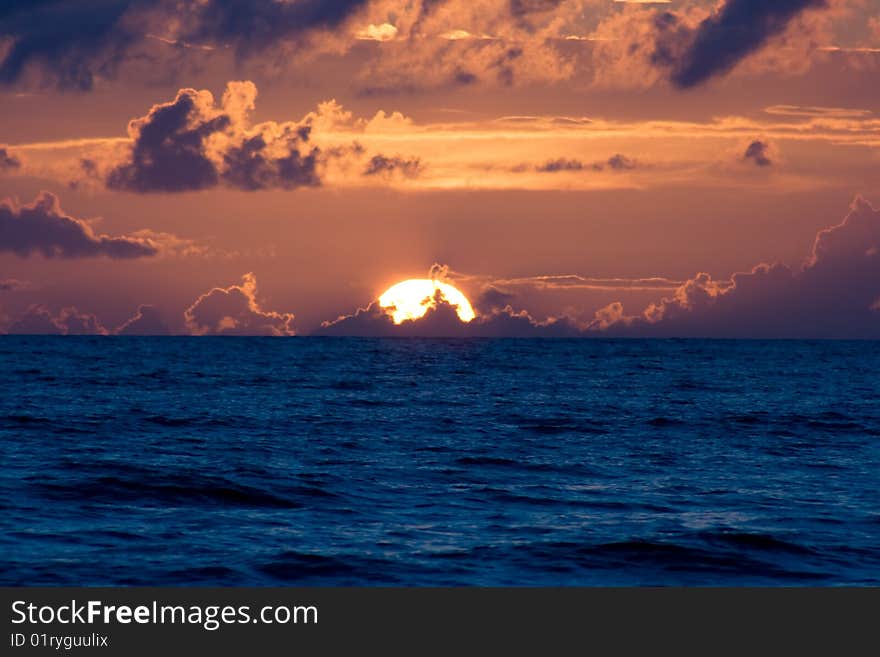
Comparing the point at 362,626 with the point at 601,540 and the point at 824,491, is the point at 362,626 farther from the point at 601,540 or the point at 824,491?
the point at 824,491

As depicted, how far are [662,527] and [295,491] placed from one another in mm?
10563

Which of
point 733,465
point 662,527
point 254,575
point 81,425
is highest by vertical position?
point 81,425

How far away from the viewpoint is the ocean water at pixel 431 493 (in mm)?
20328

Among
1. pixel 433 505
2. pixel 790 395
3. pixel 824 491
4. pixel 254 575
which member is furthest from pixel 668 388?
pixel 254 575

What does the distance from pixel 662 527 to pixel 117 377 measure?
242 feet

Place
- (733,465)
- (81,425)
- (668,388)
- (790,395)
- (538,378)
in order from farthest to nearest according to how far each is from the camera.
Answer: (538,378), (668,388), (790,395), (81,425), (733,465)

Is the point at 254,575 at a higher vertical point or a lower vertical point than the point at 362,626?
higher

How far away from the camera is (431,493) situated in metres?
29.3

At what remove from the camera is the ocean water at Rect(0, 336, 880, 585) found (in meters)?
20.3

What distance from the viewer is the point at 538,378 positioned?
10281 cm

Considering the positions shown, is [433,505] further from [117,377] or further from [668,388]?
[117,377]

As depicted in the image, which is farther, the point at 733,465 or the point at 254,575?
the point at 733,465

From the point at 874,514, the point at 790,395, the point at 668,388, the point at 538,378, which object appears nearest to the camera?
the point at 874,514

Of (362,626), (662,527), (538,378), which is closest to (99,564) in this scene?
(362,626)
